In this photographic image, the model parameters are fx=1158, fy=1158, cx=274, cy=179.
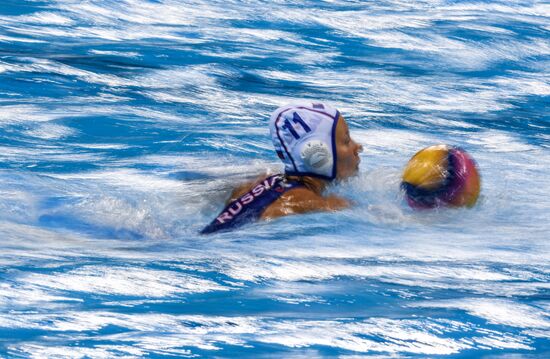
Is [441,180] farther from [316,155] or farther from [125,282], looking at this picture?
[125,282]

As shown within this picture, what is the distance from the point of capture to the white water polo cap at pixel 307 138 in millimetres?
6547

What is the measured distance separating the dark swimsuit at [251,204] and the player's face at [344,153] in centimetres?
26

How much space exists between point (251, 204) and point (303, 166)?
1.33 feet

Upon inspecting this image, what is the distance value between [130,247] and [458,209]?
6.17 feet

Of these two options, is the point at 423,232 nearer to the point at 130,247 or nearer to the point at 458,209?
the point at 458,209

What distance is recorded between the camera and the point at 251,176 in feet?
24.5

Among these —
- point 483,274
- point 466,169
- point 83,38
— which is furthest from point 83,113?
point 483,274

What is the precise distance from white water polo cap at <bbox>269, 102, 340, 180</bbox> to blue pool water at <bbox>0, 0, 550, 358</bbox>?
0.95ft

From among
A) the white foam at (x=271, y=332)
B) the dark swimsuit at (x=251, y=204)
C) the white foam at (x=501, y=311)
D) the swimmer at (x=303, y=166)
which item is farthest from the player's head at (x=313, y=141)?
the white foam at (x=271, y=332)

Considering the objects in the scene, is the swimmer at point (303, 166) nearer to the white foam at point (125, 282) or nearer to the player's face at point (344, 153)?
the player's face at point (344, 153)

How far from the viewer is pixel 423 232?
6262mm

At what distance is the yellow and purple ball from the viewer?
6504mm

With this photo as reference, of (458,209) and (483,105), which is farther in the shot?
(483,105)

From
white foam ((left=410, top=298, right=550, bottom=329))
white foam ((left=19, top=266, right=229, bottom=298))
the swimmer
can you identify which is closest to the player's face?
the swimmer
